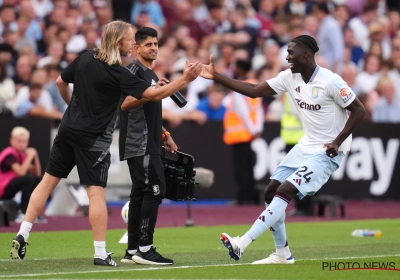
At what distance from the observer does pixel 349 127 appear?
34.3ft

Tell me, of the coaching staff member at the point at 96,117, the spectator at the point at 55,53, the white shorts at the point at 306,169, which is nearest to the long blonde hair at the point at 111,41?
the coaching staff member at the point at 96,117

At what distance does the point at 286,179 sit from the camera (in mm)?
10477

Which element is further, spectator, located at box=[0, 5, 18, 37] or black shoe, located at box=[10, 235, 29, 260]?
spectator, located at box=[0, 5, 18, 37]

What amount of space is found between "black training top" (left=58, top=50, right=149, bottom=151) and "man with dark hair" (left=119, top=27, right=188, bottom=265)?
210 millimetres

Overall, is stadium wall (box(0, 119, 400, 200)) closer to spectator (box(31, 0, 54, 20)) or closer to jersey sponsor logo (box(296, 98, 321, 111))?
spectator (box(31, 0, 54, 20))

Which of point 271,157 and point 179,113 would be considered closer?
point 179,113

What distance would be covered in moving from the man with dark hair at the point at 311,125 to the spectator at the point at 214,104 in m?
10.5

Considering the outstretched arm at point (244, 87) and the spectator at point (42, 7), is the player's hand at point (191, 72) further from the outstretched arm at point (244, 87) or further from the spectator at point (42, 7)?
the spectator at point (42, 7)

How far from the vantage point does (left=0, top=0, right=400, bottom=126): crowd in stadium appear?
20.0 meters

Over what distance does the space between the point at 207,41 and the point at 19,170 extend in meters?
8.32

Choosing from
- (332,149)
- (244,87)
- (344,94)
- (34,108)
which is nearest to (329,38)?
(34,108)

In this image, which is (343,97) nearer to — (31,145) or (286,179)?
(286,179)

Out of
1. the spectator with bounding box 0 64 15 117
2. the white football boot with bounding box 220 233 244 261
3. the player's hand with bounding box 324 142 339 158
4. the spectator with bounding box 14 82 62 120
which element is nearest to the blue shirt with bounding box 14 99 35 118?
the spectator with bounding box 14 82 62 120

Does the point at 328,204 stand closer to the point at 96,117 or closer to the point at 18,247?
the point at 96,117
